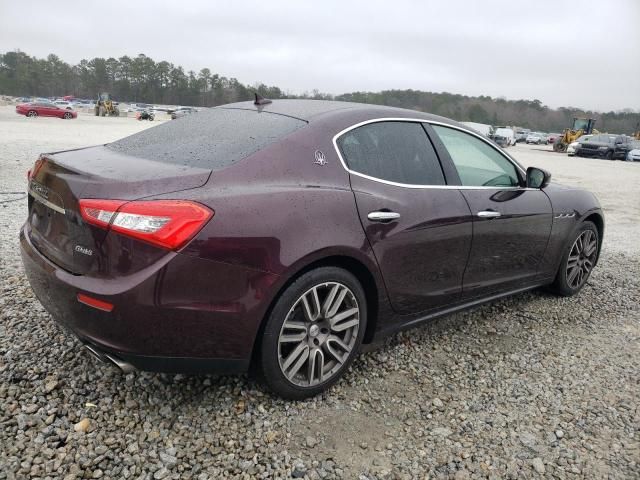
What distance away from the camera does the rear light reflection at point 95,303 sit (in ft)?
6.95

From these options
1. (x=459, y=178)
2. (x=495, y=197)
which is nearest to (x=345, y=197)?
(x=459, y=178)

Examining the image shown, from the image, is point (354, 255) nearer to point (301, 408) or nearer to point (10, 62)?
point (301, 408)

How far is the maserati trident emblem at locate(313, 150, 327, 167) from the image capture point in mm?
2619

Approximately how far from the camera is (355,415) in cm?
264

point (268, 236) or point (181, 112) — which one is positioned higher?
point (181, 112)

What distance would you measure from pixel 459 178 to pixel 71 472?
2664mm

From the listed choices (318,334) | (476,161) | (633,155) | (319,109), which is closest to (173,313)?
(318,334)

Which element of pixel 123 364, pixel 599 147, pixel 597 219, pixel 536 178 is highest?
pixel 599 147

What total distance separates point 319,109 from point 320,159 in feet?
1.67

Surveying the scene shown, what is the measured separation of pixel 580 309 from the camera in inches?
169

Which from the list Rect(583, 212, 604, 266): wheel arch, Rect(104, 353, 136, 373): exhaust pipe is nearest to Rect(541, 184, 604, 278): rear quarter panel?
Rect(583, 212, 604, 266): wheel arch

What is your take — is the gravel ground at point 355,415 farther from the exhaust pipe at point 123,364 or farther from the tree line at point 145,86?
the tree line at point 145,86

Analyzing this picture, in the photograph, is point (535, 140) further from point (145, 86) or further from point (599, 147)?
point (145, 86)

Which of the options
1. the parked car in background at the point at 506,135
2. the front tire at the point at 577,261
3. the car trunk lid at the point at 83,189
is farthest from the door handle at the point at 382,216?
the parked car in background at the point at 506,135
